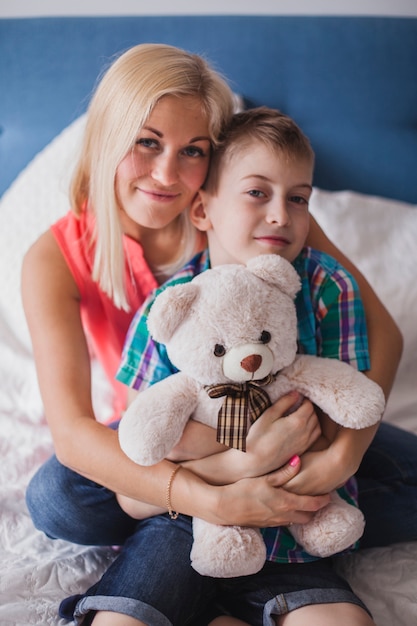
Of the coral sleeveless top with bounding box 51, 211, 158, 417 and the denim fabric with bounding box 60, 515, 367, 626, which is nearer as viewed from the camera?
the denim fabric with bounding box 60, 515, 367, 626

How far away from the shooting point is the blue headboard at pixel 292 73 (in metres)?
1.83

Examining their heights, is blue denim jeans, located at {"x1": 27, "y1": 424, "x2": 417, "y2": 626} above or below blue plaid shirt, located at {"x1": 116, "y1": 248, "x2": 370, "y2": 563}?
below

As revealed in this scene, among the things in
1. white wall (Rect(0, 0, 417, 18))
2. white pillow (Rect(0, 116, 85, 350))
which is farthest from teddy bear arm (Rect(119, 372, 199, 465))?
white wall (Rect(0, 0, 417, 18))

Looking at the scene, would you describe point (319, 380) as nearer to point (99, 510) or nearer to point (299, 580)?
point (299, 580)

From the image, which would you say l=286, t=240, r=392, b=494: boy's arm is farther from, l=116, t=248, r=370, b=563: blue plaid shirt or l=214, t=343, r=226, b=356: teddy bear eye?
l=214, t=343, r=226, b=356: teddy bear eye

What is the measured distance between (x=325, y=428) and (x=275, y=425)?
12cm

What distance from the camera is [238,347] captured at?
0.80 metres

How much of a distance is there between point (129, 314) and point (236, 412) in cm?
43

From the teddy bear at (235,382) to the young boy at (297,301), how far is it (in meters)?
0.06

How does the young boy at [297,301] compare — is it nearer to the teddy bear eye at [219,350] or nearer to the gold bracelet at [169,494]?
the gold bracelet at [169,494]

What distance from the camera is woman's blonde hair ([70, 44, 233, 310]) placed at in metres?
1.05

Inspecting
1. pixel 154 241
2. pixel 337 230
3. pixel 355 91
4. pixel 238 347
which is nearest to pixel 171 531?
pixel 238 347

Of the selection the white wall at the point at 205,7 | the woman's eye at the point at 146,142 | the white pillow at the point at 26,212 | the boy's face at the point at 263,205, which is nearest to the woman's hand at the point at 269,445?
the boy's face at the point at 263,205

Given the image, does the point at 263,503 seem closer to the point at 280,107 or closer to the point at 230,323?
the point at 230,323
